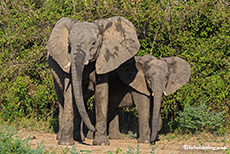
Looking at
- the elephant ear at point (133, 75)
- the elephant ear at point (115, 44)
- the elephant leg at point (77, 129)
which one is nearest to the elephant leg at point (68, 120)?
the elephant ear at point (115, 44)

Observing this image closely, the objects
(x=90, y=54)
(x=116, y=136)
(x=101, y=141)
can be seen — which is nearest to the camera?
(x=90, y=54)

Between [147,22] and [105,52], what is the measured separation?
11.1 ft

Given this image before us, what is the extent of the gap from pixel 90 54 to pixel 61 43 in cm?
79

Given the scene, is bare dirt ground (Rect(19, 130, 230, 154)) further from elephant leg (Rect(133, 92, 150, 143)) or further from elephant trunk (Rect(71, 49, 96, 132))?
elephant trunk (Rect(71, 49, 96, 132))

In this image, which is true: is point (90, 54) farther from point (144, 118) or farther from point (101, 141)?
point (144, 118)

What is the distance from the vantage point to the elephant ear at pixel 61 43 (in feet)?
25.5

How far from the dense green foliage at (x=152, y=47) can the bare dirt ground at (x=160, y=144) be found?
1623mm

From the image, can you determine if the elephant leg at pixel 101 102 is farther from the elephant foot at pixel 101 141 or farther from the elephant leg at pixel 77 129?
the elephant leg at pixel 77 129

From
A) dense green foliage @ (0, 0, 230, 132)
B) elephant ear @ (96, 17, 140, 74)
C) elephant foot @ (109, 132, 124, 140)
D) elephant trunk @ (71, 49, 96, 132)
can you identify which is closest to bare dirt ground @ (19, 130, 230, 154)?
elephant foot @ (109, 132, 124, 140)

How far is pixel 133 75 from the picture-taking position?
859cm

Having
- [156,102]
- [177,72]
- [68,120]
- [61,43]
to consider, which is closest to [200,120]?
[177,72]

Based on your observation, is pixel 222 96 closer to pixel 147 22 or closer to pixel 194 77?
pixel 194 77

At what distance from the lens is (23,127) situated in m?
9.67

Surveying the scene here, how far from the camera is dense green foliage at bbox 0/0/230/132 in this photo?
10.5 meters
